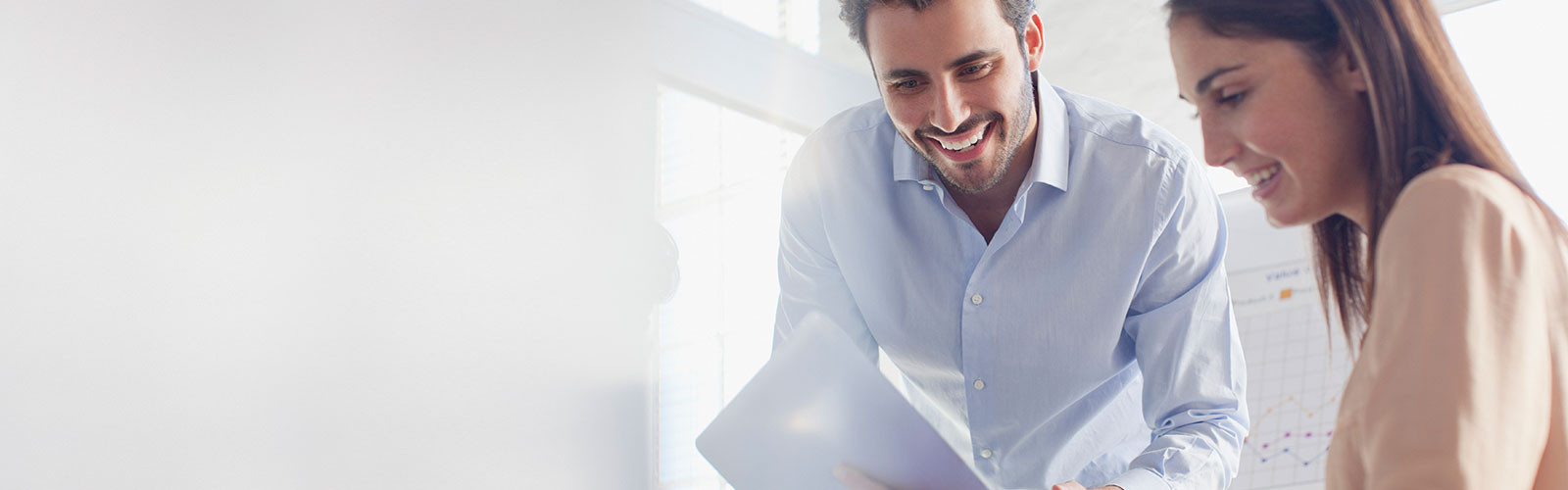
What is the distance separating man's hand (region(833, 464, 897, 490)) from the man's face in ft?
1.70

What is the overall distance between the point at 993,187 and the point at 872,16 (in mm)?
305

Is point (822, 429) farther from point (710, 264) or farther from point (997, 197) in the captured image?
point (710, 264)

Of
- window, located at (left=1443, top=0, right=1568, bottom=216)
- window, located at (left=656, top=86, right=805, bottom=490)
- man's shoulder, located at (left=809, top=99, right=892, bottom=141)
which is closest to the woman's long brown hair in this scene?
man's shoulder, located at (left=809, top=99, right=892, bottom=141)

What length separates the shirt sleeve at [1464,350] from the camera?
0.58 meters

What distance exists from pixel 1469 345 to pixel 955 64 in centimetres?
Answer: 94

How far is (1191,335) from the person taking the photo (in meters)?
1.46

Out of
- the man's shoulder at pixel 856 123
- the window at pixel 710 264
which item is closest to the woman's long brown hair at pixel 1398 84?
the man's shoulder at pixel 856 123

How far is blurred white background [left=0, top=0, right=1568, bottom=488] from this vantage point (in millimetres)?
1707

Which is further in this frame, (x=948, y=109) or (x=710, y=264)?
(x=710, y=264)

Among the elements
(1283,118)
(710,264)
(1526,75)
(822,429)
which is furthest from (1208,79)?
(710,264)

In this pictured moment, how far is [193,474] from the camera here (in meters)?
1.80

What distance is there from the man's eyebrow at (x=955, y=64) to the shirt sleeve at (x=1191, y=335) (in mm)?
296

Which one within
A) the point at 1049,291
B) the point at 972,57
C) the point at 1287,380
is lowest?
the point at 1287,380

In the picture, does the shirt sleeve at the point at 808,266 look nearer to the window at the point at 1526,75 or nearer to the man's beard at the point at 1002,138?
the man's beard at the point at 1002,138
